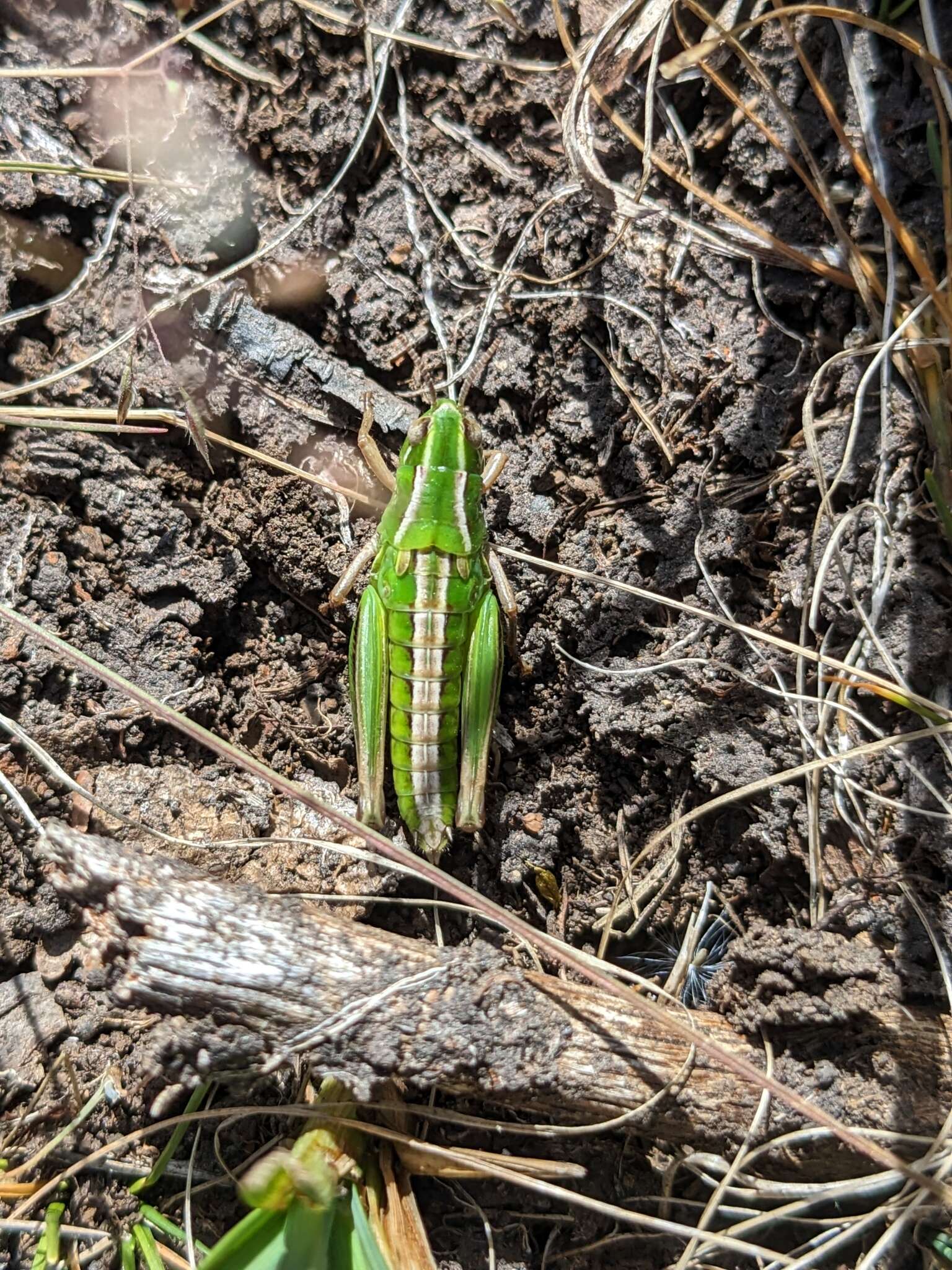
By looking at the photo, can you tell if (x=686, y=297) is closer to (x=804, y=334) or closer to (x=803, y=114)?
(x=804, y=334)

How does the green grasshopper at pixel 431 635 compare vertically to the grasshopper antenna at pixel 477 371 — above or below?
below

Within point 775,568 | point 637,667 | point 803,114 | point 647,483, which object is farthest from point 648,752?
point 803,114

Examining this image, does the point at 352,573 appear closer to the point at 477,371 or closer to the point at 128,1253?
the point at 477,371

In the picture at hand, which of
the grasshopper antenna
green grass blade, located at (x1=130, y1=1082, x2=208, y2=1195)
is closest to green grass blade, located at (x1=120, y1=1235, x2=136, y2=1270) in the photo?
green grass blade, located at (x1=130, y1=1082, x2=208, y2=1195)

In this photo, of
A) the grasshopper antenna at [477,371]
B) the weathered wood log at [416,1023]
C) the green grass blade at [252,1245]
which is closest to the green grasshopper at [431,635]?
the grasshopper antenna at [477,371]

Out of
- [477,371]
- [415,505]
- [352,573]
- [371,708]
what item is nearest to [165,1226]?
[371,708]

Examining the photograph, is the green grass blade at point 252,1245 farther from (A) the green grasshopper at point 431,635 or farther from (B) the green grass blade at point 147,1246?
(A) the green grasshopper at point 431,635

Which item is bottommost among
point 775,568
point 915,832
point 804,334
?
point 915,832

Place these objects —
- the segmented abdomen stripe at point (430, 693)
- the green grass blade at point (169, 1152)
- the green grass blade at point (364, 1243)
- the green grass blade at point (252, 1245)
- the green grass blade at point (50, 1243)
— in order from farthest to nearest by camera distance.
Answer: the segmented abdomen stripe at point (430, 693) → the green grass blade at point (169, 1152) → the green grass blade at point (50, 1243) → the green grass blade at point (364, 1243) → the green grass blade at point (252, 1245)
